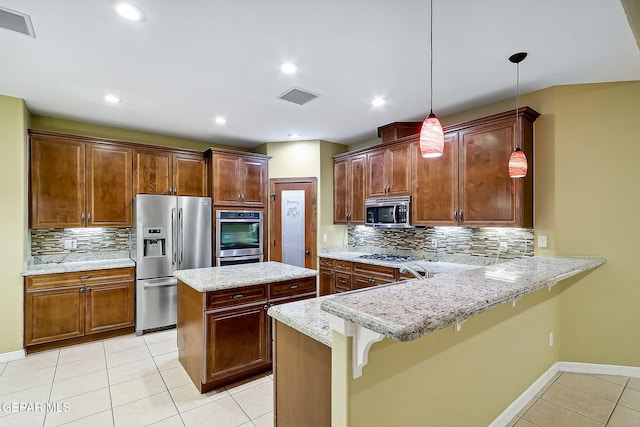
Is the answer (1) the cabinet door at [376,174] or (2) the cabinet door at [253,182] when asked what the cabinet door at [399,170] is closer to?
(1) the cabinet door at [376,174]

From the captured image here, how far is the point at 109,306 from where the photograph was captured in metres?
3.82

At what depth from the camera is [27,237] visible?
11.5 feet

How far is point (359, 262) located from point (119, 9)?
137 inches

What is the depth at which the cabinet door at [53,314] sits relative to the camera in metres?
3.38

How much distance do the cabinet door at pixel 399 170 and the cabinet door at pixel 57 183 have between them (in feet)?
12.8

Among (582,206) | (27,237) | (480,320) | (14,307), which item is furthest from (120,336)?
(582,206)

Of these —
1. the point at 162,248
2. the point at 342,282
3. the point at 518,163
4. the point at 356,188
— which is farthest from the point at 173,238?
the point at 518,163

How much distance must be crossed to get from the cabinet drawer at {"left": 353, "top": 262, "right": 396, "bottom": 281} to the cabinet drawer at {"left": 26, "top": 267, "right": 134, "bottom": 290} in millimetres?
2924

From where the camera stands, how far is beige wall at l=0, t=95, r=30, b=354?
3225 mm

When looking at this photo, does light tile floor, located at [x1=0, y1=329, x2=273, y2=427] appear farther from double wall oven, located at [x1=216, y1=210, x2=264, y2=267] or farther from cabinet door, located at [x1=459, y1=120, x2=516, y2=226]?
cabinet door, located at [x1=459, y1=120, x2=516, y2=226]

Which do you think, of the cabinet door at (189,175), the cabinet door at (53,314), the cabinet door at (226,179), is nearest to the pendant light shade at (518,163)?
the cabinet door at (226,179)

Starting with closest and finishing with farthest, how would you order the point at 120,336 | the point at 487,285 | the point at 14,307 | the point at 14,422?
the point at 487,285
the point at 14,422
the point at 14,307
the point at 120,336

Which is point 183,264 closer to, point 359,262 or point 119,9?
point 359,262

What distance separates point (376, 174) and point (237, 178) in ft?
6.88
